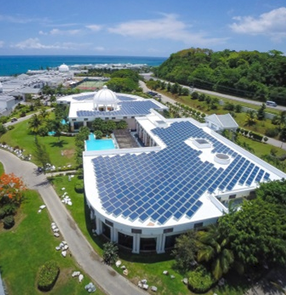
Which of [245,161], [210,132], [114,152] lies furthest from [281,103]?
[114,152]

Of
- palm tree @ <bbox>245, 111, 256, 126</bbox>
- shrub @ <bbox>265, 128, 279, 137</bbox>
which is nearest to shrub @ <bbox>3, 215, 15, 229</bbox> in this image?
shrub @ <bbox>265, 128, 279, 137</bbox>

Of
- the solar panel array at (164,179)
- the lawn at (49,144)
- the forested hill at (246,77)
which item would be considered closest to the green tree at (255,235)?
the solar panel array at (164,179)

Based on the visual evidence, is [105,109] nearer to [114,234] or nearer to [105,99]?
[105,99]

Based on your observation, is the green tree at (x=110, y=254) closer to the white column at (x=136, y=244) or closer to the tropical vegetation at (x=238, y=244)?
the white column at (x=136, y=244)

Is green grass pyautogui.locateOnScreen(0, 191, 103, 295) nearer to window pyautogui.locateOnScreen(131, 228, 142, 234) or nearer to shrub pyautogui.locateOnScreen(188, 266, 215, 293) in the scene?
window pyautogui.locateOnScreen(131, 228, 142, 234)

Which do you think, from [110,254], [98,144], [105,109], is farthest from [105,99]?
[110,254]

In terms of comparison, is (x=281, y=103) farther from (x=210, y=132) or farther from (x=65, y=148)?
(x=65, y=148)
